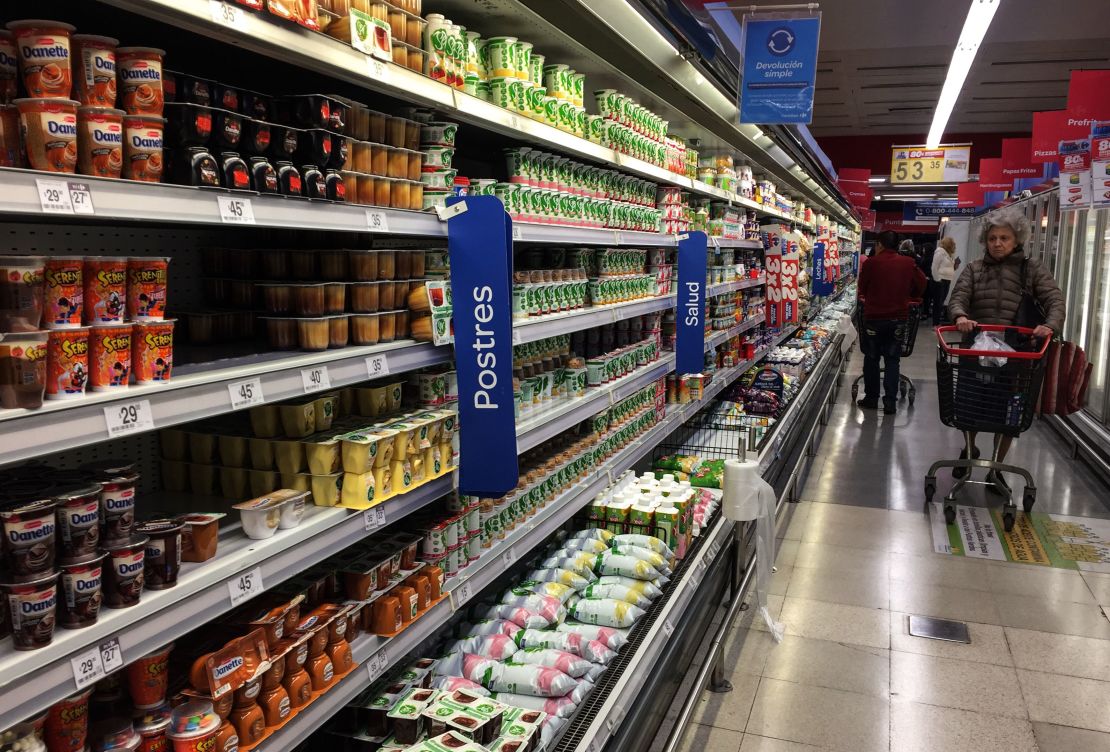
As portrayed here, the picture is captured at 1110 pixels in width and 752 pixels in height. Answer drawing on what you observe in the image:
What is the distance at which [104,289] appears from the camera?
4.16 feet

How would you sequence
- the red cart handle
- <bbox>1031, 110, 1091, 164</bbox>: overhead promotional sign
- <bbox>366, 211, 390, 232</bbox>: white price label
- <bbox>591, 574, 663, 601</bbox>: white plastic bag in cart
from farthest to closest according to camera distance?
<bbox>1031, 110, 1091, 164</bbox>: overhead promotional sign < the red cart handle < <bbox>591, 574, 663, 601</bbox>: white plastic bag in cart < <bbox>366, 211, 390, 232</bbox>: white price label

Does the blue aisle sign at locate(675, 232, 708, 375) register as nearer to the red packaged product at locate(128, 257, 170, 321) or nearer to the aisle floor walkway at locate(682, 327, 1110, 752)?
the aisle floor walkway at locate(682, 327, 1110, 752)

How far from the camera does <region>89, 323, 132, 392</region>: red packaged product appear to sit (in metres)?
1.23

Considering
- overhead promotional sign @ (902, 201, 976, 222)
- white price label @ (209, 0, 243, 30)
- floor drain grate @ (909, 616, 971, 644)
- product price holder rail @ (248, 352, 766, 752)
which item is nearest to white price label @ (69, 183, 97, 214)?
white price label @ (209, 0, 243, 30)

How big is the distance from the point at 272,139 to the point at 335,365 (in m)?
0.47

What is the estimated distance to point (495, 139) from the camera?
295 cm

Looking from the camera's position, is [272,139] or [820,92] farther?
[820,92]

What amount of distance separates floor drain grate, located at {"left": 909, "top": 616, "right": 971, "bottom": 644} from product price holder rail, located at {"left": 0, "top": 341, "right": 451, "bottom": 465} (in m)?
3.11

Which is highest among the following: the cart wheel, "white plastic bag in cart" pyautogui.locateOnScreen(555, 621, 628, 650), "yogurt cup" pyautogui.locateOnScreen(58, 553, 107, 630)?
"yogurt cup" pyautogui.locateOnScreen(58, 553, 107, 630)

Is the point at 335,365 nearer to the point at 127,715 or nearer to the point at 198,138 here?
the point at 198,138

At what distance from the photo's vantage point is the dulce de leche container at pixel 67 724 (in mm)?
1212

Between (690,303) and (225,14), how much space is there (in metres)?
3.18

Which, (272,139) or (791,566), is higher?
(272,139)

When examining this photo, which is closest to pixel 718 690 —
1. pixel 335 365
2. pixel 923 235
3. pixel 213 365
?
pixel 335 365
